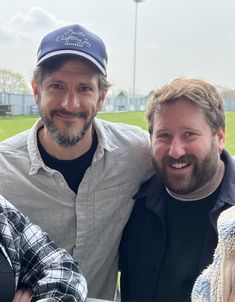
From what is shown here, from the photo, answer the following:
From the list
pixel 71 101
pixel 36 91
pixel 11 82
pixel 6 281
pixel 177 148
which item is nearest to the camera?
pixel 6 281

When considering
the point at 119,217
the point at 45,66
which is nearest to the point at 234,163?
the point at 119,217

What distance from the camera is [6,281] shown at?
1.13 meters

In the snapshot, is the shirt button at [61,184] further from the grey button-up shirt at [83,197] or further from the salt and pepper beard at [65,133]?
the salt and pepper beard at [65,133]

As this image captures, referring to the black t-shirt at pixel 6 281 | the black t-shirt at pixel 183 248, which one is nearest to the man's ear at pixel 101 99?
the black t-shirt at pixel 183 248

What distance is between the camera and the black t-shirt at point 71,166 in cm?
152

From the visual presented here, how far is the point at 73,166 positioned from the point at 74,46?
41 centimetres

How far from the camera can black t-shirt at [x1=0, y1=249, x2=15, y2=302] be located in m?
1.12

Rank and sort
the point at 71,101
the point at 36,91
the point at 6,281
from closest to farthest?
the point at 6,281, the point at 71,101, the point at 36,91

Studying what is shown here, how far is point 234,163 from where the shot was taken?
1.45 m

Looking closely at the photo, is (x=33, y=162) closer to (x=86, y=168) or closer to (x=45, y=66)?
(x=86, y=168)

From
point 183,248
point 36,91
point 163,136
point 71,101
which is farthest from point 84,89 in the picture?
point 183,248

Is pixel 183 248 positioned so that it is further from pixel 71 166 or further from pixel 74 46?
pixel 74 46

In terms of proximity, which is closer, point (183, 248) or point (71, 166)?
point (183, 248)

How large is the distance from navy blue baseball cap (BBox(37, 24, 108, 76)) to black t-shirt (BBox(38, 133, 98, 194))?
309mm
